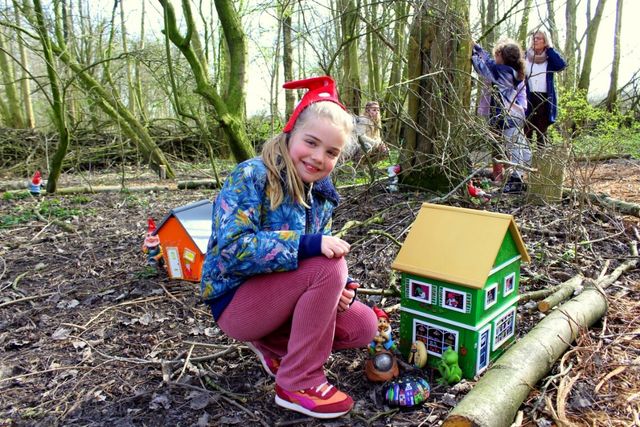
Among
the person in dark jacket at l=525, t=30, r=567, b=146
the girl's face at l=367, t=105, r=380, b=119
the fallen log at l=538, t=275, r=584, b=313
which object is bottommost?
the fallen log at l=538, t=275, r=584, b=313

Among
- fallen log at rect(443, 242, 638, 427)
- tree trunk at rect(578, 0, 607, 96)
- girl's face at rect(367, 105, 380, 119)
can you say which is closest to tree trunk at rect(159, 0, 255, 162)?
girl's face at rect(367, 105, 380, 119)

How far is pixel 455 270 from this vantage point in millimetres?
1979

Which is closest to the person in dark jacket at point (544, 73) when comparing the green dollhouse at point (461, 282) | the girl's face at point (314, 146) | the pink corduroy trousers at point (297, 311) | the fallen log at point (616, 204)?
the fallen log at point (616, 204)

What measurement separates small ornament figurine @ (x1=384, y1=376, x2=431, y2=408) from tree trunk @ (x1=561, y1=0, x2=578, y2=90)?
151 inches

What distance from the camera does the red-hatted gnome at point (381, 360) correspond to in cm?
208

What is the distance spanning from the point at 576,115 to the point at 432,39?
5.40 ft

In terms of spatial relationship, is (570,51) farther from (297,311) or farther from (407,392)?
Result: (297,311)

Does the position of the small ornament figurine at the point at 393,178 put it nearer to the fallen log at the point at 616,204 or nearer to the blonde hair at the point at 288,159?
the fallen log at the point at 616,204

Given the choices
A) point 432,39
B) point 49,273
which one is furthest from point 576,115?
point 49,273

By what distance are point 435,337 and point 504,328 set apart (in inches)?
14.8

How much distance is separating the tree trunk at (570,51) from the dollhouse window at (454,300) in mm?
3469

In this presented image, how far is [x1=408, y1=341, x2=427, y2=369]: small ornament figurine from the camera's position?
2.12m

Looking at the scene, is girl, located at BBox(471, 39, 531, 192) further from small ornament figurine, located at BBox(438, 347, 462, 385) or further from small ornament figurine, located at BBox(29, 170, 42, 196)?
small ornament figurine, located at BBox(29, 170, 42, 196)

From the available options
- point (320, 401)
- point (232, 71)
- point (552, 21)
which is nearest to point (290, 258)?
point (320, 401)
